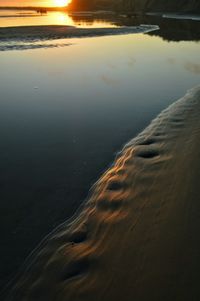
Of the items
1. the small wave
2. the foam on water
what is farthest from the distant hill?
the small wave

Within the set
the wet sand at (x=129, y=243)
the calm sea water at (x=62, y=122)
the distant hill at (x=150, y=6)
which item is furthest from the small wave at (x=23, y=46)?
the distant hill at (x=150, y=6)

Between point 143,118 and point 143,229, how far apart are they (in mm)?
6170

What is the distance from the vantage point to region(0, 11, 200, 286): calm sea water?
19.9 feet

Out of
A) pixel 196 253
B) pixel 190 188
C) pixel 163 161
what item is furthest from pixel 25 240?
pixel 163 161

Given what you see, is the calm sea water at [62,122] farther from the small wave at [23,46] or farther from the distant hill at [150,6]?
the distant hill at [150,6]

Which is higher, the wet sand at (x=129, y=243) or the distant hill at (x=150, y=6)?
the distant hill at (x=150, y=6)

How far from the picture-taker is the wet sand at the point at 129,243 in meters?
4.35

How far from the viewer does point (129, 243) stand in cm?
514

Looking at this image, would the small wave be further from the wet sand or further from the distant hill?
the distant hill

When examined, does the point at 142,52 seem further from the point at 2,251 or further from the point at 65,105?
the point at 2,251

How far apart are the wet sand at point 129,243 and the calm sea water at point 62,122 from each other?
0.42 meters

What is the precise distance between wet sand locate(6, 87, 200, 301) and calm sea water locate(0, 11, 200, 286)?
0.42 m

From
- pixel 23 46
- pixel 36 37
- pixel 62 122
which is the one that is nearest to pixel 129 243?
pixel 62 122

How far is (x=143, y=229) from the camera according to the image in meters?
5.44
